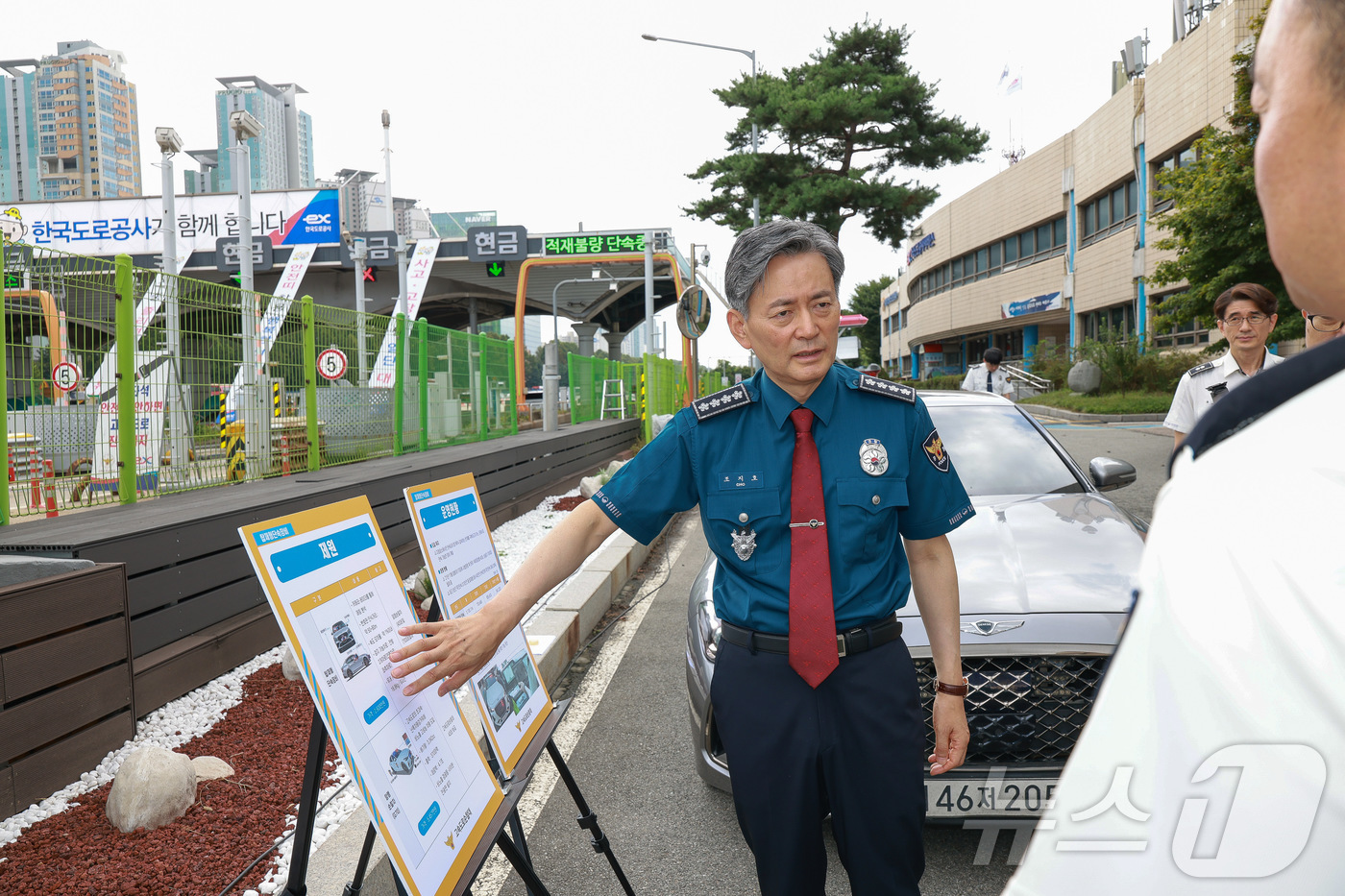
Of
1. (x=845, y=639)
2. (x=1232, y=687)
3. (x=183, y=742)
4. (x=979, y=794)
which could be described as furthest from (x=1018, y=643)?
(x=183, y=742)

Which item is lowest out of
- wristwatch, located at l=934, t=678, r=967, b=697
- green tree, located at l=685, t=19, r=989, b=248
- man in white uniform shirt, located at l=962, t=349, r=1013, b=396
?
wristwatch, located at l=934, t=678, r=967, b=697

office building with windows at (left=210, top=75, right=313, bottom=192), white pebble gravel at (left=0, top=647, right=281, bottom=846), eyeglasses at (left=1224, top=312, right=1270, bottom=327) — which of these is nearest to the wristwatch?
white pebble gravel at (left=0, top=647, right=281, bottom=846)

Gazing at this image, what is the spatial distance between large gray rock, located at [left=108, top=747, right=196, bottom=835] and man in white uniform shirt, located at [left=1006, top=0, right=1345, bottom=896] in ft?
10.5

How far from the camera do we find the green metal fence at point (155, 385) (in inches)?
188

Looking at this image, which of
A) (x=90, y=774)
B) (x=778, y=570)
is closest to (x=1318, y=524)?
(x=778, y=570)

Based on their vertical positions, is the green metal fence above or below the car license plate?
above

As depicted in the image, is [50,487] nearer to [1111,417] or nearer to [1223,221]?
[1223,221]

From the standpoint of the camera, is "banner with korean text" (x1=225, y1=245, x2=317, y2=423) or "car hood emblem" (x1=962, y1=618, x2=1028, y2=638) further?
"banner with korean text" (x1=225, y1=245, x2=317, y2=423)

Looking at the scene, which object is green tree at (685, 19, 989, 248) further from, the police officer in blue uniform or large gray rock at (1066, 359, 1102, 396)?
the police officer in blue uniform

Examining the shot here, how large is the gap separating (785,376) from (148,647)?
3490mm

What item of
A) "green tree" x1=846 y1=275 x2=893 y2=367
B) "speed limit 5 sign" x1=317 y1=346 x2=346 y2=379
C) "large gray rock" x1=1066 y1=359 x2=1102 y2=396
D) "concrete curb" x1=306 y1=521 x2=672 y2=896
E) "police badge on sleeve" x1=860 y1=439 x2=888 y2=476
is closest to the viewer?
"police badge on sleeve" x1=860 y1=439 x2=888 y2=476

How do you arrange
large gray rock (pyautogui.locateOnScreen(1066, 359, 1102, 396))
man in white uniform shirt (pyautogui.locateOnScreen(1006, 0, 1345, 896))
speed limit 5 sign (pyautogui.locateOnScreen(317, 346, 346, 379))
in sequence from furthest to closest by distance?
large gray rock (pyautogui.locateOnScreen(1066, 359, 1102, 396)) → speed limit 5 sign (pyautogui.locateOnScreen(317, 346, 346, 379)) → man in white uniform shirt (pyautogui.locateOnScreen(1006, 0, 1345, 896))

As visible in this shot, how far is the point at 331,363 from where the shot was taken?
844cm

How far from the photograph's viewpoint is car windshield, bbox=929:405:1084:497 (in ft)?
15.0
